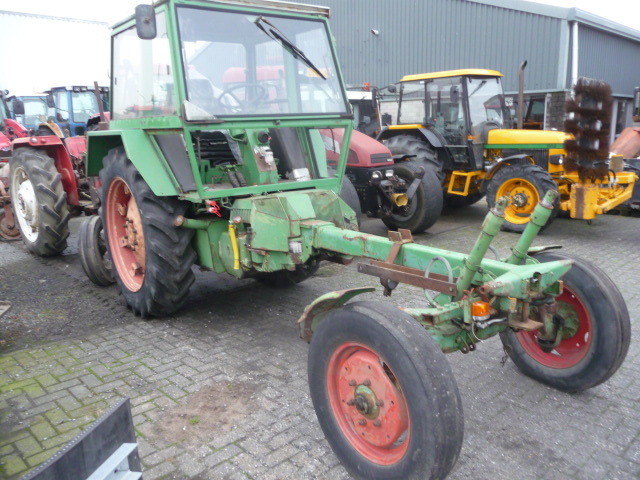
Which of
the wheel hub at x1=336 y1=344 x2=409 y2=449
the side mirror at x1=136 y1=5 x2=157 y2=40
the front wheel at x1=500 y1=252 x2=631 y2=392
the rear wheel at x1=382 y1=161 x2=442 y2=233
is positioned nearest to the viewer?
the wheel hub at x1=336 y1=344 x2=409 y2=449

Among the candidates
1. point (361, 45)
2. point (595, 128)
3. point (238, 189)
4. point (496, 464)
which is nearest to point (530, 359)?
point (496, 464)

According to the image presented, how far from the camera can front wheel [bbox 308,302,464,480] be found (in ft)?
6.97

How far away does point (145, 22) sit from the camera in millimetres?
3570

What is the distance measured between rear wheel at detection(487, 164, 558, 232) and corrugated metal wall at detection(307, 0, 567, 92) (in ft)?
21.0

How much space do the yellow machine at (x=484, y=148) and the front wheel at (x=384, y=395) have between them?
526cm

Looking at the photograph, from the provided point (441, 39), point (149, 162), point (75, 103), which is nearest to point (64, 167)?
point (149, 162)

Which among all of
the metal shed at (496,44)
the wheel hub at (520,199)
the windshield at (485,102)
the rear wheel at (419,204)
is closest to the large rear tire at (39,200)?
the rear wheel at (419,204)

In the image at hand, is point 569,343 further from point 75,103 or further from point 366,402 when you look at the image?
point 75,103

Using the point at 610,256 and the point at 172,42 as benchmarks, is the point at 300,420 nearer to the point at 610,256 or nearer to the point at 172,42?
the point at 172,42

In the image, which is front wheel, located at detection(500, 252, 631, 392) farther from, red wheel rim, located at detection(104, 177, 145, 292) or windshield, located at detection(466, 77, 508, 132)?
windshield, located at detection(466, 77, 508, 132)

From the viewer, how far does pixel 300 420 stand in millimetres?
3020

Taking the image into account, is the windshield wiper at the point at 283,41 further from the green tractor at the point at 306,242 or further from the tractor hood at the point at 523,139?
the tractor hood at the point at 523,139

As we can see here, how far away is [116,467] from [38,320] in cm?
336

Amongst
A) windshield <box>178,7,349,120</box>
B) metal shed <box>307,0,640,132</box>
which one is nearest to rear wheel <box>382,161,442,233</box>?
windshield <box>178,7,349,120</box>
